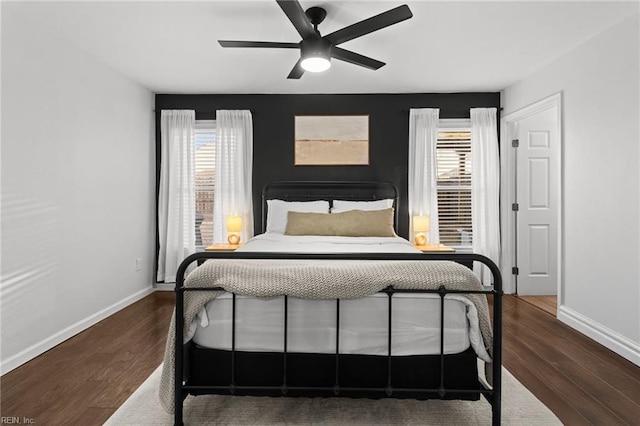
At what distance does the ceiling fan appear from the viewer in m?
2.32

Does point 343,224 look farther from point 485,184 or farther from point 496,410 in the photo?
point 496,410

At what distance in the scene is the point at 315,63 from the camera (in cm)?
277

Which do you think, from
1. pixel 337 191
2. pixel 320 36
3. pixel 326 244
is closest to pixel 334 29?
pixel 320 36

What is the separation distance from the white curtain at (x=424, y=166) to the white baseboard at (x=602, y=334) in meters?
1.61

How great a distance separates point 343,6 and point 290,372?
2.38 metres

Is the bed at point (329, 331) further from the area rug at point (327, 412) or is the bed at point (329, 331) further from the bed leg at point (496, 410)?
the area rug at point (327, 412)

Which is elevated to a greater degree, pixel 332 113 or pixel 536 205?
→ pixel 332 113

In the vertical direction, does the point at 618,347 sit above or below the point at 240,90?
below

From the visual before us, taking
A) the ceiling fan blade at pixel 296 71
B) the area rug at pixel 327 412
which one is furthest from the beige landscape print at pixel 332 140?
the area rug at pixel 327 412

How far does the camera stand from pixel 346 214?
4.20 m

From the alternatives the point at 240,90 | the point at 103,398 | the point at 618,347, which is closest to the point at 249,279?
the point at 103,398

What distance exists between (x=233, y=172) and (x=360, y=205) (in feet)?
5.42

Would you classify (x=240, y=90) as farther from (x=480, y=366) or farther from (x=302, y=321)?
(x=480, y=366)

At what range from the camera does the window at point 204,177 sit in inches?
195
